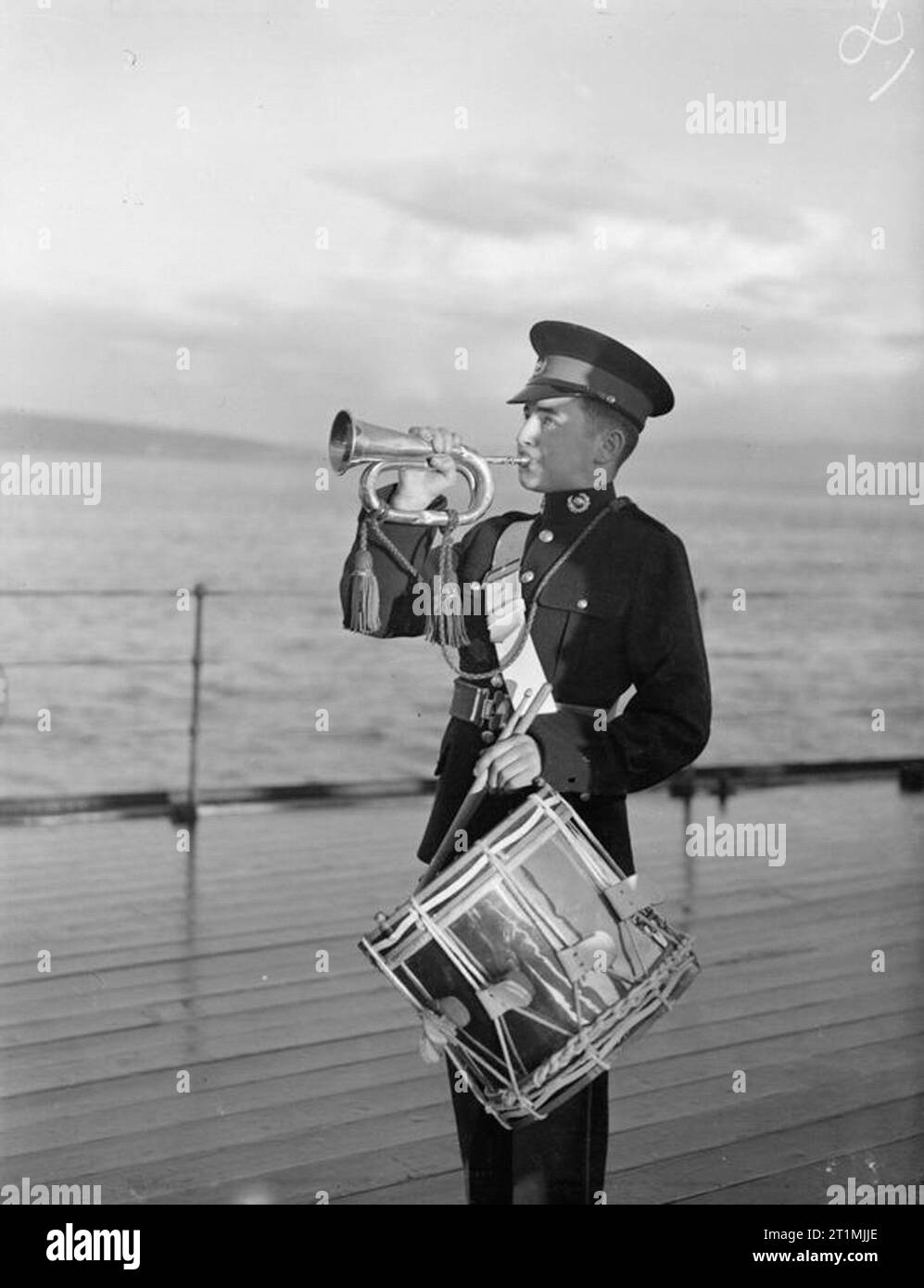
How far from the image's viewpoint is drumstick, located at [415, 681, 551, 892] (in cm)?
281

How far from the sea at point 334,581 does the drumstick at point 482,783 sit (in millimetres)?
314

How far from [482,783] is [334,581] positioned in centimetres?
56

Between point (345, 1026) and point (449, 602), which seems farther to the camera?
point (345, 1026)

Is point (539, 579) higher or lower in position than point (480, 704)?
higher

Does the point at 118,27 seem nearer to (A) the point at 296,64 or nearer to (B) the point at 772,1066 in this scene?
(A) the point at 296,64

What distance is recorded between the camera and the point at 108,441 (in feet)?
10.6

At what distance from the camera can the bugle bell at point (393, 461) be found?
2.75 meters

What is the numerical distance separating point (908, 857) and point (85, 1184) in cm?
243

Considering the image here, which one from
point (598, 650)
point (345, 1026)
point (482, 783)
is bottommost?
point (345, 1026)

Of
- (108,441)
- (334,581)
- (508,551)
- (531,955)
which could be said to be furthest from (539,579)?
(108,441)

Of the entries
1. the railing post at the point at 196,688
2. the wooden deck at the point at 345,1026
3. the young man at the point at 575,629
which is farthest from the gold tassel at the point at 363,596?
the wooden deck at the point at 345,1026

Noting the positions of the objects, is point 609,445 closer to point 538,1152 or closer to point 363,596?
point 363,596

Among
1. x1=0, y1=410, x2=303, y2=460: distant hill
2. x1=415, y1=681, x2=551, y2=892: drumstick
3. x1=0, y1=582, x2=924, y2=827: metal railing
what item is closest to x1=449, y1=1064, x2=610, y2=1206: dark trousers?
x1=415, y1=681, x2=551, y2=892: drumstick

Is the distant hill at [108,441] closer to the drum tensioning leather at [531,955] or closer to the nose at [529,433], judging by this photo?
the nose at [529,433]
